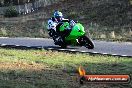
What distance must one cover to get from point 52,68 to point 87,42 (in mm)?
6367

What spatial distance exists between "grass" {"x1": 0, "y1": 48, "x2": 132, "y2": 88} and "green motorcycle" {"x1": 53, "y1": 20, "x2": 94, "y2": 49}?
2.06 m

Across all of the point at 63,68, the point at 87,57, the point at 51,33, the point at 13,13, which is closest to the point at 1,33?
the point at 51,33

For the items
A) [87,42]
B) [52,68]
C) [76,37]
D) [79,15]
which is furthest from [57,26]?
[79,15]

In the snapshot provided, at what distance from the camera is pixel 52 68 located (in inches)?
552

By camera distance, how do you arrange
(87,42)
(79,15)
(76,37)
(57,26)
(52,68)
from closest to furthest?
1. (52,68)
2. (87,42)
3. (76,37)
4. (57,26)
5. (79,15)

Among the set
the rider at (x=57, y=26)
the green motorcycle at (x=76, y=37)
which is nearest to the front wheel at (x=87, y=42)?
the green motorcycle at (x=76, y=37)

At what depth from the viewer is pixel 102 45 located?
70.3ft

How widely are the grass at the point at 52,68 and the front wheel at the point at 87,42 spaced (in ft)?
6.64

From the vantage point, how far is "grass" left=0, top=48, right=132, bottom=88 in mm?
11422

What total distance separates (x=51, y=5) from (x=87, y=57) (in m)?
51.4

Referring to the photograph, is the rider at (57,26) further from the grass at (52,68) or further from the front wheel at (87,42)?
the grass at (52,68)

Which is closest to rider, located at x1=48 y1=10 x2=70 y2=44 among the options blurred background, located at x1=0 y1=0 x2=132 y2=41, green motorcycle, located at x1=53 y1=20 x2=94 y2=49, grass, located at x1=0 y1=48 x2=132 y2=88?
green motorcycle, located at x1=53 y1=20 x2=94 y2=49

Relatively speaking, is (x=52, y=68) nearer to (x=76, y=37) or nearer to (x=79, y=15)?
(x=76, y=37)

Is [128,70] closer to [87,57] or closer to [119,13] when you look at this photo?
[87,57]
